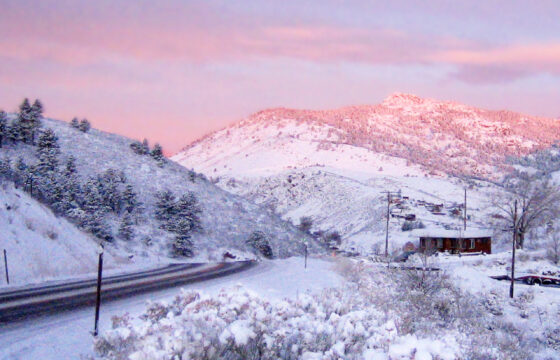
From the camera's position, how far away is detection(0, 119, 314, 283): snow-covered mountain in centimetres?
2295

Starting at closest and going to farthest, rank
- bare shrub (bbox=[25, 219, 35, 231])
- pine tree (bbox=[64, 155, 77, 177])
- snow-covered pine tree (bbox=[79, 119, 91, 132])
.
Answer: bare shrub (bbox=[25, 219, 35, 231])
pine tree (bbox=[64, 155, 77, 177])
snow-covered pine tree (bbox=[79, 119, 91, 132])

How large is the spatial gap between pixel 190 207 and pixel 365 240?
29698 millimetres

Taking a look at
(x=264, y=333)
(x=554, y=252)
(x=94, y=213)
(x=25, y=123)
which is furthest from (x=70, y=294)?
(x=554, y=252)

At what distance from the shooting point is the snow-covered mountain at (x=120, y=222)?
2295 cm

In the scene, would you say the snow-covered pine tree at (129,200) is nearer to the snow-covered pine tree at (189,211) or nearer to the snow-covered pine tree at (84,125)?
the snow-covered pine tree at (189,211)

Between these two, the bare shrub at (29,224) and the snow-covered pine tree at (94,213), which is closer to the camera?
the bare shrub at (29,224)

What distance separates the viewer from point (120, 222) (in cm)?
4503

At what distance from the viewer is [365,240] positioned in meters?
73.9

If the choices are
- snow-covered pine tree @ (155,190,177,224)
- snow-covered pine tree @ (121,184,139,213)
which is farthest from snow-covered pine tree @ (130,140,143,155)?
snow-covered pine tree @ (121,184,139,213)

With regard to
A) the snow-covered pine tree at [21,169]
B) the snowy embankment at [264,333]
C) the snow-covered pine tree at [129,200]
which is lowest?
the snowy embankment at [264,333]

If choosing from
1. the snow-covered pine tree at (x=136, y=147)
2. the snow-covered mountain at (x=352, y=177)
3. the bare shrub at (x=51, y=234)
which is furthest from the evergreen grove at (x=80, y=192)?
the snow-covered mountain at (x=352, y=177)

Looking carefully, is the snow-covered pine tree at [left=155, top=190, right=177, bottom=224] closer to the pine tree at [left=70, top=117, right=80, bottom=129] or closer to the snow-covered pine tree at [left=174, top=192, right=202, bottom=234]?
the snow-covered pine tree at [left=174, top=192, right=202, bottom=234]

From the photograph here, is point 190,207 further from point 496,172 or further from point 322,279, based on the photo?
point 496,172

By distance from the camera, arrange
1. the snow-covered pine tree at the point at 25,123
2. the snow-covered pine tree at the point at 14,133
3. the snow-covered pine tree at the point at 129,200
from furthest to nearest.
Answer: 1. the snow-covered pine tree at the point at 25,123
2. the snow-covered pine tree at the point at 14,133
3. the snow-covered pine tree at the point at 129,200
